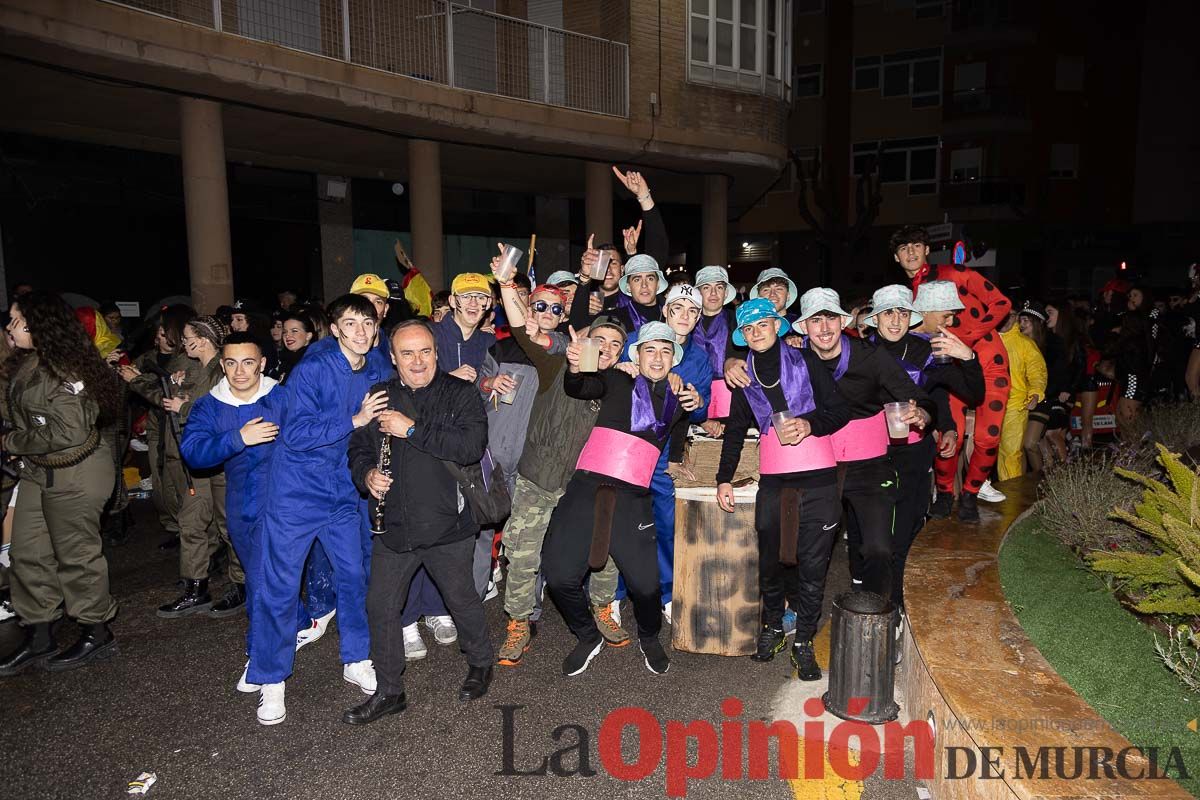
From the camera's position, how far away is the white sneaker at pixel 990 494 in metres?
6.51

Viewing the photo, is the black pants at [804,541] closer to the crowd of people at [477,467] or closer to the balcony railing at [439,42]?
the crowd of people at [477,467]

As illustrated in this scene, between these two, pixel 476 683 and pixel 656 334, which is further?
pixel 656 334

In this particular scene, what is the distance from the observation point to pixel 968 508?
Result: 586cm

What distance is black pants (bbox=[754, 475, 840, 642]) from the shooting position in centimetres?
446

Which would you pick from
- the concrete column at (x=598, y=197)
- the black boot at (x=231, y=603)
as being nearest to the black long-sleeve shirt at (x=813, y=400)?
the black boot at (x=231, y=603)

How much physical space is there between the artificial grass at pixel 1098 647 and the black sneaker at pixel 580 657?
8.33 feet

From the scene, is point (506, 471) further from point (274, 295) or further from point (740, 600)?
point (274, 295)

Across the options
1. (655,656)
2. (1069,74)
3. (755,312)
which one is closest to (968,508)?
(755,312)

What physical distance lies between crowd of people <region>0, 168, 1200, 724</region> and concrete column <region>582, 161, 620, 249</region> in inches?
446

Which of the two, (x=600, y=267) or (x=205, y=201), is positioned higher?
(x=205, y=201)

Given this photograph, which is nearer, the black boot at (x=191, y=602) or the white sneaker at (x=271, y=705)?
the white sneaker at (x=271, y=705)

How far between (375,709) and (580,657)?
1.24 meters

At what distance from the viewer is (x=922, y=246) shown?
19.7 feet

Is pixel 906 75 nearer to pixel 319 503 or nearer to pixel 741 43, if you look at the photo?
pixel 741 43
